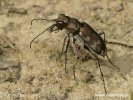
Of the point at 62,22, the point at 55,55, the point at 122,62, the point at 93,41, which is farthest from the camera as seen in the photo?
the point at 55,55

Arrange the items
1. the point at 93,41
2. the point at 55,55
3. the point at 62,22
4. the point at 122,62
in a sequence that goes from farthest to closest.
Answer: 1. the point at 55,55
2. the point at 122,62
3. the point at 62,22
4. the point at 93,41

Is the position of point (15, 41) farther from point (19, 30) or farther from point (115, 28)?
point (115, 28)

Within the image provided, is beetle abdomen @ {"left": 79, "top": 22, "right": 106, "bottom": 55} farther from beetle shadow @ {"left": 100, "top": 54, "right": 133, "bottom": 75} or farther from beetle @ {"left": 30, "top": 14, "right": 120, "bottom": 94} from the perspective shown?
beetle shadow @ {"left": 100, "top": 54, "right": 133, "bottom": 75}

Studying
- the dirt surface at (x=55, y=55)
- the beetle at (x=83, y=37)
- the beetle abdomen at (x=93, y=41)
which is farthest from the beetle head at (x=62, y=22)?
the dirt surface at (x=55, y=55)

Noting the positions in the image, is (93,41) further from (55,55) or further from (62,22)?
(55,55)

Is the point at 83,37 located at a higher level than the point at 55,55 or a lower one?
higher

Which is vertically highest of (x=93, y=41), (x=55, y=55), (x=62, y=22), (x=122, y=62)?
(x=62, y=22)

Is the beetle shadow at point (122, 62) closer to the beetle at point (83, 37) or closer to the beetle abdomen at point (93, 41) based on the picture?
the beetle at point (83, 37)

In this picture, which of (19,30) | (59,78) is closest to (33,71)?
(59,78)

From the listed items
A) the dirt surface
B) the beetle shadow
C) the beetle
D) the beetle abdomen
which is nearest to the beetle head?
the beetle

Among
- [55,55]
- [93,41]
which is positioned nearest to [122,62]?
[93,41]
